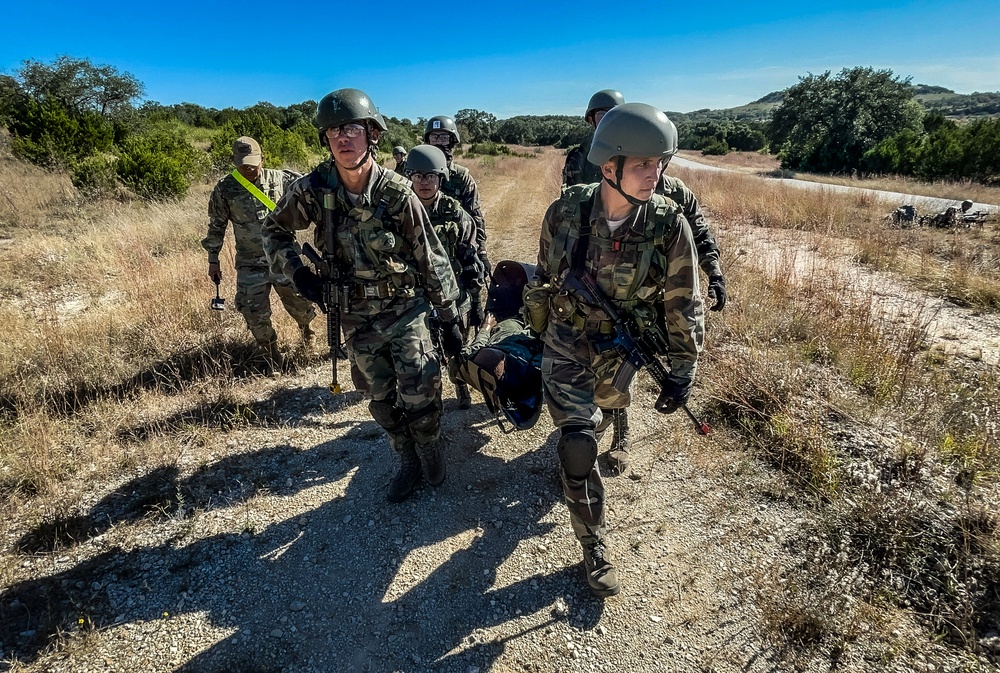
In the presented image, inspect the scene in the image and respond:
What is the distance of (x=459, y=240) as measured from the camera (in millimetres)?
4367

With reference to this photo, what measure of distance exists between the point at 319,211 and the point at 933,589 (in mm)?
3999

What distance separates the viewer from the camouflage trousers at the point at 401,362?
307 cm

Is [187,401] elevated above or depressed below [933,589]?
above

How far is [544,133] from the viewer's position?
55.6m

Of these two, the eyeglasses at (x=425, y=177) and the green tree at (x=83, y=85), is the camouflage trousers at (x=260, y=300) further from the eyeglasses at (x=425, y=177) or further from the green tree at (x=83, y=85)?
the green tree at (x=83, y=85)

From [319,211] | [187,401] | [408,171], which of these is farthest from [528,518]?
[187,401]

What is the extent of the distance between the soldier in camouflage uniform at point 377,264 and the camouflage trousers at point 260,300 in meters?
1.77

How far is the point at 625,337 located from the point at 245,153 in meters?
4.16

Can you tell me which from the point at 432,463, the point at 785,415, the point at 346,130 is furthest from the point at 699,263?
the point at 346,130

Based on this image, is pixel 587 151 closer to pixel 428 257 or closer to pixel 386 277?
pixel 428 257

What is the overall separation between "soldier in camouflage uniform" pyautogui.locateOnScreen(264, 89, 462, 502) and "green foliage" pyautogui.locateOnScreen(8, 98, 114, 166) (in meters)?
13.7

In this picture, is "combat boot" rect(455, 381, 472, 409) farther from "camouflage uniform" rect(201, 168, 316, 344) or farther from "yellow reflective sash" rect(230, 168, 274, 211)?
"yellow reflective sash" rect(230, 168, 274, 211)

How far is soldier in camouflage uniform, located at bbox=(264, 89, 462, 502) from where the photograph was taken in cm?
290

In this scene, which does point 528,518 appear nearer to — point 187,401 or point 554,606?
point 554,606
